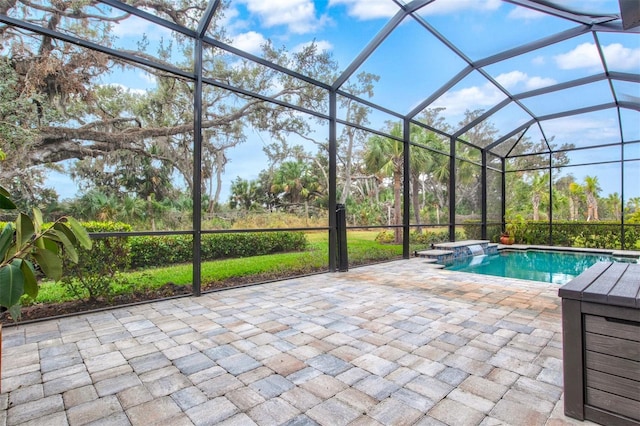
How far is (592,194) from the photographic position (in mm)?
11328

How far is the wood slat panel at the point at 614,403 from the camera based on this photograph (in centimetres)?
167

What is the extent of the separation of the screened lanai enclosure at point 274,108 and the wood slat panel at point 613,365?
2.26 metres

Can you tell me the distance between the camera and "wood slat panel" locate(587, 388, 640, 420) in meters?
1.67

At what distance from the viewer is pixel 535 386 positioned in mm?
2150

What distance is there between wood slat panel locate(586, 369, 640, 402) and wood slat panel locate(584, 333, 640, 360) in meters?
0.12

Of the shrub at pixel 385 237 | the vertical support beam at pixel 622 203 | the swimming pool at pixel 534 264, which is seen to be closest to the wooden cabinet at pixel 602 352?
the swimming pool at pixel 534 264

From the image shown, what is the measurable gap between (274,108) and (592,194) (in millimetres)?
11195

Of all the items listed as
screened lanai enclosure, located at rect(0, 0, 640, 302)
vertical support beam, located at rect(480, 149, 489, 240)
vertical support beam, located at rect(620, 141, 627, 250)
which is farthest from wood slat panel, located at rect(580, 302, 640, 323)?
vertical support beam, located at rect(620, 141, 627, 250)

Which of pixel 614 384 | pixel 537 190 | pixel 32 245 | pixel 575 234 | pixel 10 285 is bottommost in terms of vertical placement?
pixel 614 384

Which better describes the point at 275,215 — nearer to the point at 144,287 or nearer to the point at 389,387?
the point at 144,287

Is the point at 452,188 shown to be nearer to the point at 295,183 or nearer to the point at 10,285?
the point at 295,183

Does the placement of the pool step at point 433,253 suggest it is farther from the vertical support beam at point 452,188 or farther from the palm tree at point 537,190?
the palm tree at point 537,190

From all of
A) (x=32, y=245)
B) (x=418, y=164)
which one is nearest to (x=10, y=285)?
(x=32, y=245)

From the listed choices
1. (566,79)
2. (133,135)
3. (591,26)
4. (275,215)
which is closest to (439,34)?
(591,26)
